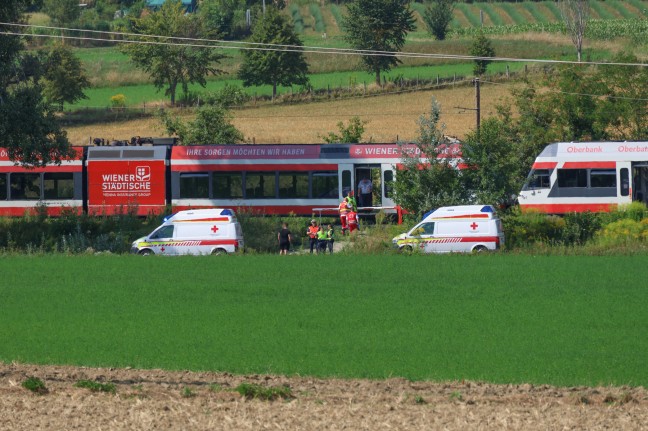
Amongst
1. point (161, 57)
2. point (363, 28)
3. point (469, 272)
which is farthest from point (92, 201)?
point (363, 28)

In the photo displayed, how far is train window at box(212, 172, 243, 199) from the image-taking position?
47500 mm

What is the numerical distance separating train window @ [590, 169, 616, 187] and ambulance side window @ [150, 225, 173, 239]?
17.7 metres

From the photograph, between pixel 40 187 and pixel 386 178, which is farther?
pixel 40 187

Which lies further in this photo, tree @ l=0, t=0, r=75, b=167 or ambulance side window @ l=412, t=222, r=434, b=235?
tree @ l=0, t=0, r=75, b=167

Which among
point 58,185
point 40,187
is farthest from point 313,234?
point 40,187

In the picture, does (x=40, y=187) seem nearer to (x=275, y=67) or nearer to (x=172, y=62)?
(x=172, y=62)

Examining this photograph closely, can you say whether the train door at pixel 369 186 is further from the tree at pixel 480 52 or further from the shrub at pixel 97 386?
the tree at pixel 480 52

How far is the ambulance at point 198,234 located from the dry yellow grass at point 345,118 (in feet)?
110

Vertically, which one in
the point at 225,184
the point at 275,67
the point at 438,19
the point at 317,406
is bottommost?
the point at 317,406

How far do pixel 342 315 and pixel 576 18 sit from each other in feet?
245

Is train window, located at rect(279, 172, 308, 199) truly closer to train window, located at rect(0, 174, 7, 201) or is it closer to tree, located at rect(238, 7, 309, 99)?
train window, located at rect(0, 174, 7, 201)

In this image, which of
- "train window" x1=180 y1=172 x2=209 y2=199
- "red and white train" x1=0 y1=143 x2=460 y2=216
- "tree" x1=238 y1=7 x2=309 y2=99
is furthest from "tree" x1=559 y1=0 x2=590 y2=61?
"train window" x1=180 y1=172 x2=209 y2=199

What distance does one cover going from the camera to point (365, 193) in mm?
46531

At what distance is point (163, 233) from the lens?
3719cm
